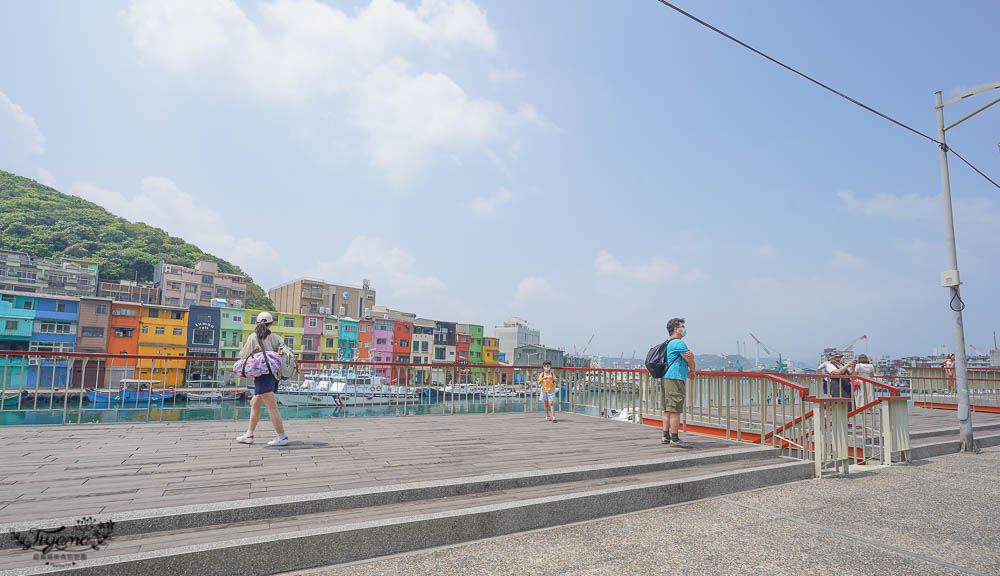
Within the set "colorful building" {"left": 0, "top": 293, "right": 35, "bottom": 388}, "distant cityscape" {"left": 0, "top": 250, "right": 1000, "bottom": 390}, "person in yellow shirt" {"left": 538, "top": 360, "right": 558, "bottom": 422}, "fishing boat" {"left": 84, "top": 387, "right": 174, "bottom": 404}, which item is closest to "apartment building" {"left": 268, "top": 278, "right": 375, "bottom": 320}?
"distant cityscape" {"left": 0, "top": 250, "right": 1000, "bottom": 390}

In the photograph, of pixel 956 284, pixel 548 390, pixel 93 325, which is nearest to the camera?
pixel 956 284

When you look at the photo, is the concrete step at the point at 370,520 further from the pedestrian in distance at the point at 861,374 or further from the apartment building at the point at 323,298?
the apartment building at the point at 323,298

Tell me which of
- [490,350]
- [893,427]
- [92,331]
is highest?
[92,331]

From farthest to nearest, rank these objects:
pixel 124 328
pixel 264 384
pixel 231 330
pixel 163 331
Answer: pixel 231 330 < pixel 163 331 < pixel 124 328 < pixel 264 384

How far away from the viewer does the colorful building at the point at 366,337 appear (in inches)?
3076

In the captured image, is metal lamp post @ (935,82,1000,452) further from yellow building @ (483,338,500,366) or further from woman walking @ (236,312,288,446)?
yellow building @ (483,338,500,366)

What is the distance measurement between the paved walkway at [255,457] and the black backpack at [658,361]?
1.12 metres

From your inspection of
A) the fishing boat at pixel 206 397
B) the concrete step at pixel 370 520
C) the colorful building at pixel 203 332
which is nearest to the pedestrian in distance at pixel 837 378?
the concrete step at pixel 370 520

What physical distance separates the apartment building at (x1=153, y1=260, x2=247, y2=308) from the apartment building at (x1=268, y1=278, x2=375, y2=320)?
951 cm

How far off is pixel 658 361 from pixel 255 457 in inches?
233

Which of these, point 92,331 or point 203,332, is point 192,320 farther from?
point 92,331

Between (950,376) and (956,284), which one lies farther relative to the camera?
(950,376)

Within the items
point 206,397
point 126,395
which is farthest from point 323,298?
point 126,395

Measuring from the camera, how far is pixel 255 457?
5.80 meters
